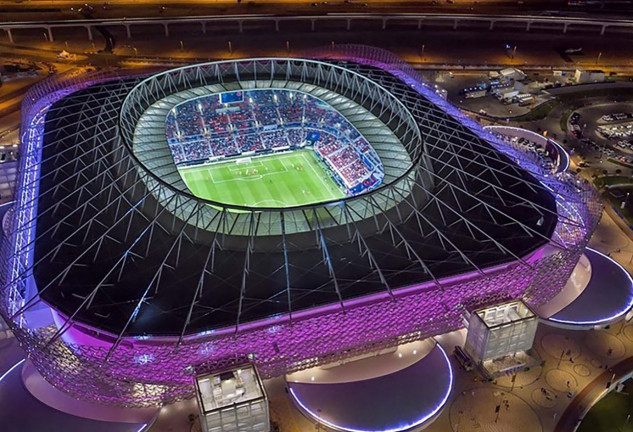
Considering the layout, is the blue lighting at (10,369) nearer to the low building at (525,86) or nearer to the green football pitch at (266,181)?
the green football pitch at (266,181)

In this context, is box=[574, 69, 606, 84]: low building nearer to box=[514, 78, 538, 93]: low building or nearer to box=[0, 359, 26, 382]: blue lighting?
box=[514, 78, 538, 93]: low building

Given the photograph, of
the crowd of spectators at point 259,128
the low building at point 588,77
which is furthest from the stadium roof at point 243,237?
the low building at point 588,77

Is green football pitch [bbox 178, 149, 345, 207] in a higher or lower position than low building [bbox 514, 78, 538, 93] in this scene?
lower

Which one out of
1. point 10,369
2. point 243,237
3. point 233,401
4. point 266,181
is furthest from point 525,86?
point 10,369

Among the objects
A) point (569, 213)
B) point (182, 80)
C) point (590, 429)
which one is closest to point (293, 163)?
point (182, 80)

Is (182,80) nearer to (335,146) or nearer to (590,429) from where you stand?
(335,146)

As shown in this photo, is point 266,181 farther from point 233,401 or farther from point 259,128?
point 233,401

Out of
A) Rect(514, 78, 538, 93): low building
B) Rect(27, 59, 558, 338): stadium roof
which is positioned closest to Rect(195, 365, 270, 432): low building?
Rect(27, 59, 558, 338): stadium roof
